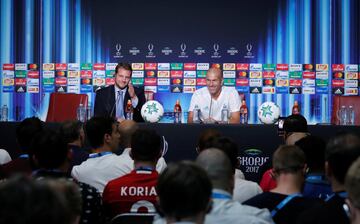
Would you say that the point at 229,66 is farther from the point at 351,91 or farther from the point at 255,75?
the point at 351,91

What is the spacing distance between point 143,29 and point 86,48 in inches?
31.6

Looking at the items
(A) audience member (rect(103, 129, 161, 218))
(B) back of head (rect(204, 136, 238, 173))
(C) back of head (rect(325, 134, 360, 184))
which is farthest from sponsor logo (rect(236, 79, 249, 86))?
(C) back of head (rect(325, 134, 360, 184))

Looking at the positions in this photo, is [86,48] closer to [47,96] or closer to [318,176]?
[47,96]

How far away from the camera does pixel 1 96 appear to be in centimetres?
802

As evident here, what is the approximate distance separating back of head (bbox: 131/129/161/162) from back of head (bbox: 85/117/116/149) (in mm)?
724

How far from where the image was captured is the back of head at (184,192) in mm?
1705

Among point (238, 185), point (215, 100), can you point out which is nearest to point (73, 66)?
point (215, 100)

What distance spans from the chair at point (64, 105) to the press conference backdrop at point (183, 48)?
1.12 meters

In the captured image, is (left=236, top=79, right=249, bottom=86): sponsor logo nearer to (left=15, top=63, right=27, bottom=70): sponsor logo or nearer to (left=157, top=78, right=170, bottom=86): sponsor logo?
(left=157, top=78, right=170, bottom=86): sponsor logo

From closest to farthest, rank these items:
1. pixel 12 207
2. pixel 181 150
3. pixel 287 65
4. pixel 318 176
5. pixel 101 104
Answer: pixel 12 207 → pixel 318 176 → pixel 181 150 → pixel 101 104 → pixel 287 65

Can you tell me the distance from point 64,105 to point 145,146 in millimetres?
3857

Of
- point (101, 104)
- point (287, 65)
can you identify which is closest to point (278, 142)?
point (101, 104)

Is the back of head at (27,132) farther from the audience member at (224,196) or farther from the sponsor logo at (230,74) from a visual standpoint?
the sponsor logo at (230,74)

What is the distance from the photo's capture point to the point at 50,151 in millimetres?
2672
